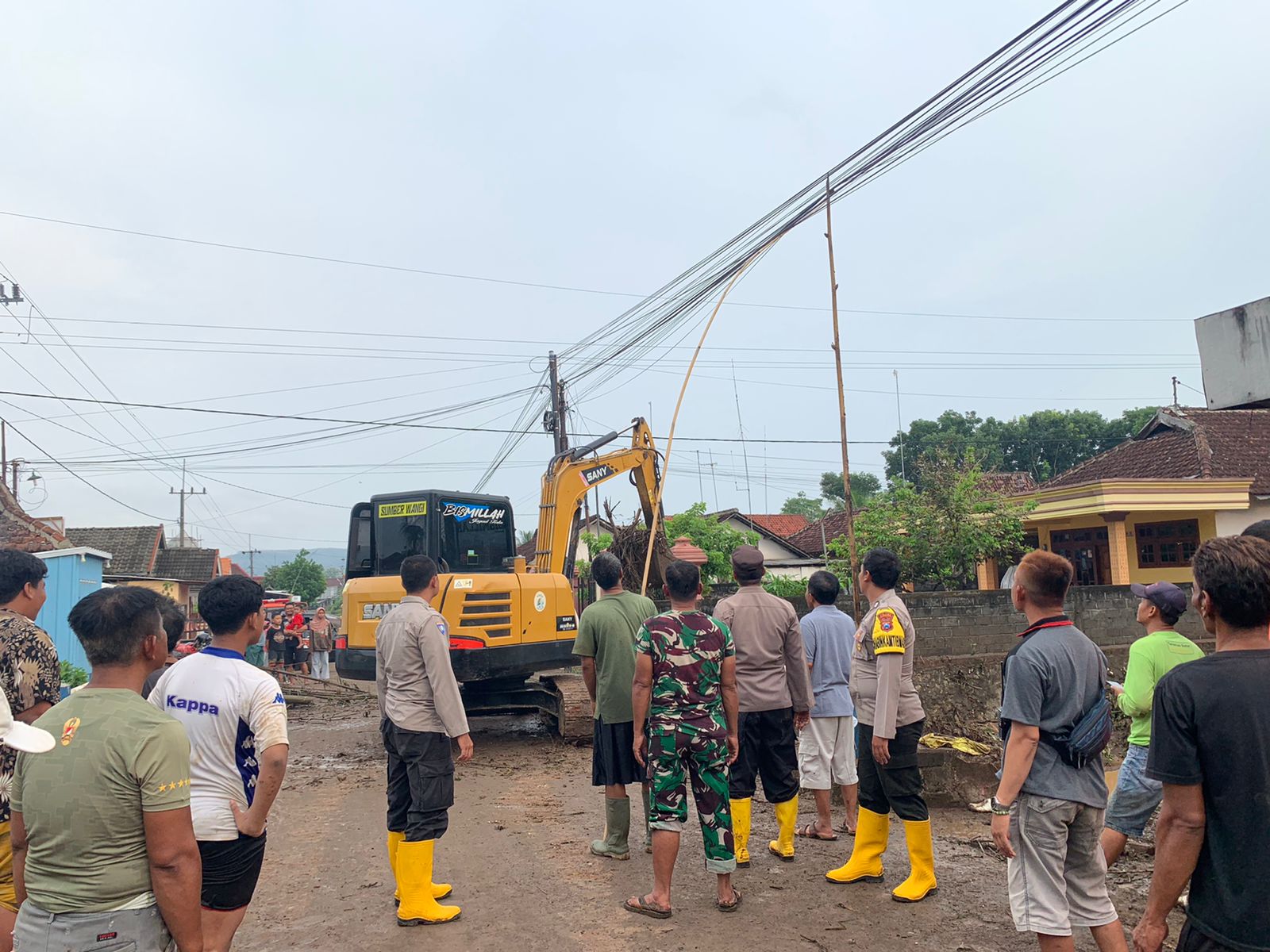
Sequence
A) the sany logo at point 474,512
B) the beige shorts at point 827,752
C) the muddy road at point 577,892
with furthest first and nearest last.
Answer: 1. the sany logo at point 474,512
2. the beige shorts at point 827,752
3. the muddy road at point 577,892

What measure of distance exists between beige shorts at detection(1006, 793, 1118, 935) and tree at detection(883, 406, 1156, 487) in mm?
39922

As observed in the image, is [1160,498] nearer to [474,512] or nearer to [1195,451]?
[1195,451]

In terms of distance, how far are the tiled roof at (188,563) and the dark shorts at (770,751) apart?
142ft

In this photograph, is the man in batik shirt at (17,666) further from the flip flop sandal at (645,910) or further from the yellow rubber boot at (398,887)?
the flip flop sandal at (645,910)

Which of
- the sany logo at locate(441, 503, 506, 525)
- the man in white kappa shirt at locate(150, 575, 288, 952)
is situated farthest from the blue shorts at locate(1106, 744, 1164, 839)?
the sany logo at locate(441, 503, 506, 525)

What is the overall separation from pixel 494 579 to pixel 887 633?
18.6ft

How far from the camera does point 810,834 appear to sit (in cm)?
627

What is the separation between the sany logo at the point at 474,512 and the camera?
10.8m

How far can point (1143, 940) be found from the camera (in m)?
2.61

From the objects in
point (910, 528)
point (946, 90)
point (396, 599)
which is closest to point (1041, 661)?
point (946, 90)

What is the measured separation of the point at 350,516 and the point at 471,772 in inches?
154

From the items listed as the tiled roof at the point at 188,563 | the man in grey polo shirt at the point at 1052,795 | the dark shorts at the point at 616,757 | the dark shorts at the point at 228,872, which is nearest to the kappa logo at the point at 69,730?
the dark shorts at the point at 228,872

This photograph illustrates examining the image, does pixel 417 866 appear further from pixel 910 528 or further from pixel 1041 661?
pixel 910 528

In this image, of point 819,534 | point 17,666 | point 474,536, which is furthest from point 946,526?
point 819,534
